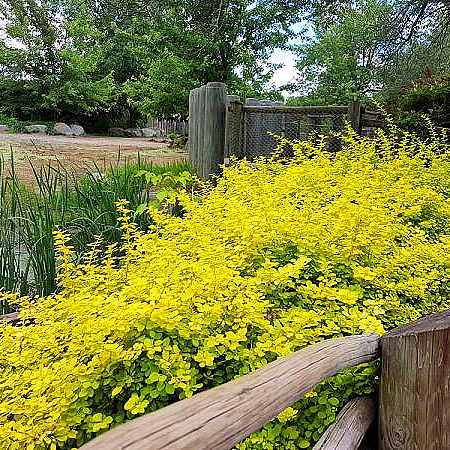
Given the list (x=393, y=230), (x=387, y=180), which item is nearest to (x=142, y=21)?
(x=387, y=180)

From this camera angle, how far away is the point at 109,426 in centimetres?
121

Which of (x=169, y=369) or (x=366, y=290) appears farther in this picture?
(x=366, y=290)

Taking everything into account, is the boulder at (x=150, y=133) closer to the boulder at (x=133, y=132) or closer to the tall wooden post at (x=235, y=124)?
the boulder at (x=133, y=132)

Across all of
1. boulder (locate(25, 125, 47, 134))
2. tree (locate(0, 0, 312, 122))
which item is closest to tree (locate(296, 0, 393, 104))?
tree (locate(0, 0, 312, 122))

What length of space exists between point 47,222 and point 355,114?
5.06 m

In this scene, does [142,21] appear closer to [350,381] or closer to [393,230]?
[393,230]

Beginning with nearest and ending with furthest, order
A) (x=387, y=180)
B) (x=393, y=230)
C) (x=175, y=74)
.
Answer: (x=393, y=230), (x=387, y=180), (x=175, y=74)

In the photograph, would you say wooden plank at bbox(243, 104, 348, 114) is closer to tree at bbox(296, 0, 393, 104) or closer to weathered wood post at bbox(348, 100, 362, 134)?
weathered wood post at bbox(348, 100, 362, 134)

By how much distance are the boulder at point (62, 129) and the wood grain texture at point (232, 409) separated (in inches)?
708

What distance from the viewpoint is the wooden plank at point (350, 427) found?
1.21m

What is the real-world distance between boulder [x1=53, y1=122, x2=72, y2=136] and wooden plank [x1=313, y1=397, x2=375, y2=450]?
58.6 ft

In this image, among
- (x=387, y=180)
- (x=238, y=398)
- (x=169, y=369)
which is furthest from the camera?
(x=387, y=180)

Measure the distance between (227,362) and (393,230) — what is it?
1.12 meters

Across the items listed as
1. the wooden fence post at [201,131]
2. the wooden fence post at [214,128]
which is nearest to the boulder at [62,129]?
the wooden fence post at [201,131]
